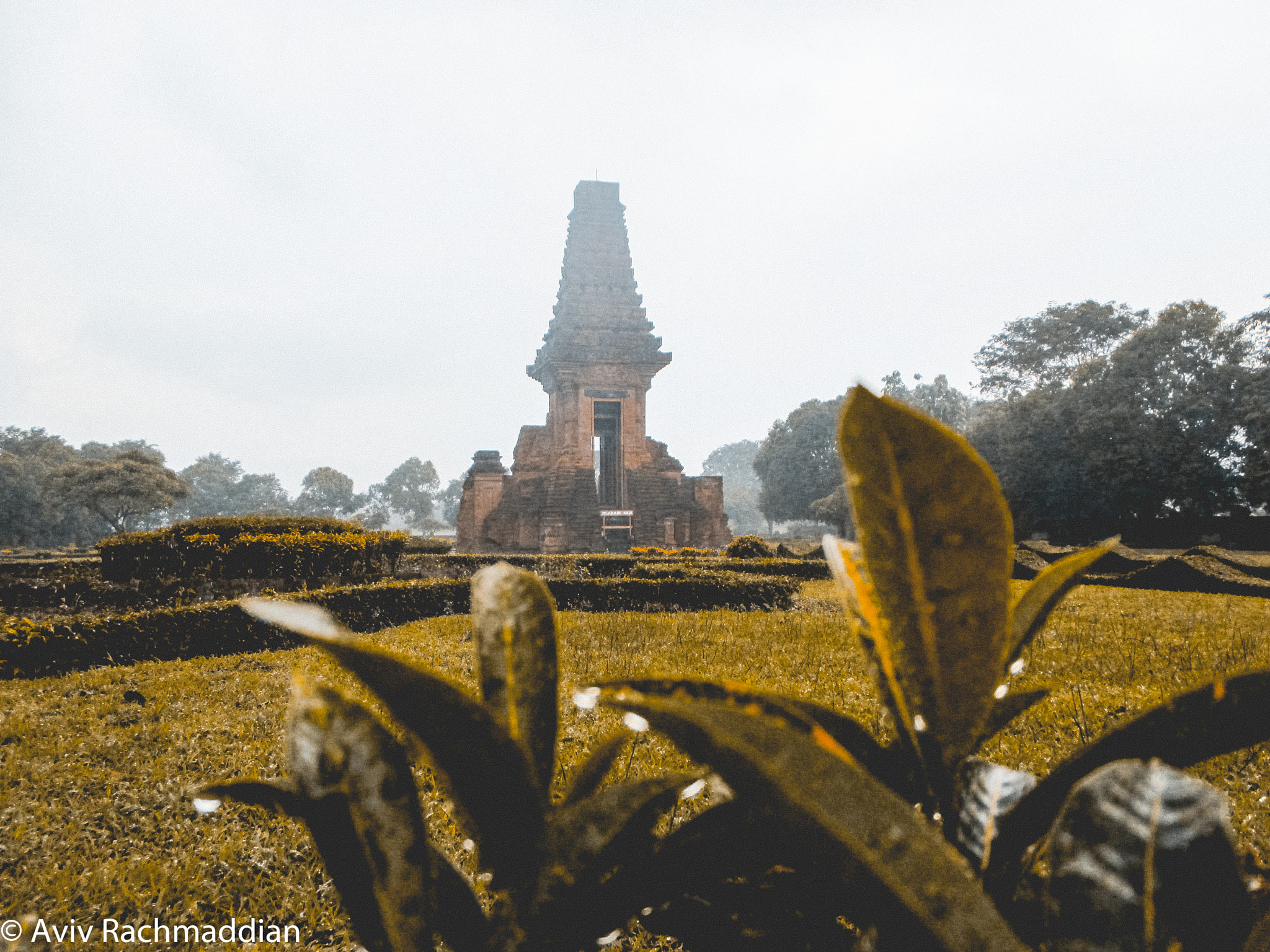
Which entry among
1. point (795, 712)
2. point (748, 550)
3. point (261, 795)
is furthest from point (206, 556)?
point (748, 550)

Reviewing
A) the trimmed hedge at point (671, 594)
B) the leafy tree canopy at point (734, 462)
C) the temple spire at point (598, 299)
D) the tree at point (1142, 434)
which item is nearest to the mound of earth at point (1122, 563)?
the trimmed hedge at point (671, 594)

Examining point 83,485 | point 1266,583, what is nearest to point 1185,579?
point 1266,583

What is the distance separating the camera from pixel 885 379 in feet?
152

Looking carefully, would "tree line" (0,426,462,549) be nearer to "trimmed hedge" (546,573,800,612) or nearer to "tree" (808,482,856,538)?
"tree" (808,482,856,538)

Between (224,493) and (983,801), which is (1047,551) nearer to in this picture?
(983,801)

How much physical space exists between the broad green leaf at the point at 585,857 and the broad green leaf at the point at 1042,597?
0.35 meters

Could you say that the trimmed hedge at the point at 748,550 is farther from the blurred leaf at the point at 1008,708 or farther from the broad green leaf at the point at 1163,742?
the broad green leaf at the point at 1163,742

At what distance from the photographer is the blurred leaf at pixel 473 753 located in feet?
1.44

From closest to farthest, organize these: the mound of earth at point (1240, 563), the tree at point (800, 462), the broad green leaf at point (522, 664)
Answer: the broad green leaf at point (522, 664), the mound of earth at point (1240, 563), the tree at point (800, 462)

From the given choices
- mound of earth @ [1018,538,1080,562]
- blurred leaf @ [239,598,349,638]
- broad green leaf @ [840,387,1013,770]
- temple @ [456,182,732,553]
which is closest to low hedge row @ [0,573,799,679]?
mound of earth @ [1018,538,1080,562]

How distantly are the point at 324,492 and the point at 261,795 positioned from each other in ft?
236

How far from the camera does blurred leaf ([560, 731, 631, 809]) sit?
0.64 m

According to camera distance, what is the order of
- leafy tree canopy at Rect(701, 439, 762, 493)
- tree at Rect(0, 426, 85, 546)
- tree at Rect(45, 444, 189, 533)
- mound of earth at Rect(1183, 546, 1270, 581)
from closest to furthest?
1. mound of earth at Rect(1183, 546, 1270, 581)
2. tree at Rect(45, 444, 189, 533)
3. tree at Rect(0, 426, 85, 546)
4. leafy tree canopy at Rect(701, 439, 762, 493)

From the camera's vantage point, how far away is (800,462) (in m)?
41.4
